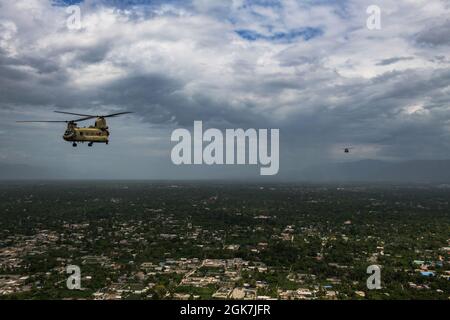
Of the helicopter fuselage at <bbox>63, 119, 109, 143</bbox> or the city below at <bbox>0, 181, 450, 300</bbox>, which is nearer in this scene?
the helicopter fuselage at <bbox>63, 119, 109, 143</bbox>

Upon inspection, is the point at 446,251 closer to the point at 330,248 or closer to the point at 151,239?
the point at 330,248

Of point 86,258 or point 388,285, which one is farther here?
point 86,258

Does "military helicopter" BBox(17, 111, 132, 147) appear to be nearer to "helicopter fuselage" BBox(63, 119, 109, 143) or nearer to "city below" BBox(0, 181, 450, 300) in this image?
"helicopter fuselage" BBox(63, 119, 109, 143)

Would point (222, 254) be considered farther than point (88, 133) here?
Yes

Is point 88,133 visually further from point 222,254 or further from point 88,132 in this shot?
point 222,254

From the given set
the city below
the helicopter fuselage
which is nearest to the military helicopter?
the helicopter fuselage

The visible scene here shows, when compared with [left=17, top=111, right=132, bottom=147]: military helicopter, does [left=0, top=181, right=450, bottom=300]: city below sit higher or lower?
lower

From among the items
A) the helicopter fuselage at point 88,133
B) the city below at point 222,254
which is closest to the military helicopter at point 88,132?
the helicopter fuselage at point 88,133

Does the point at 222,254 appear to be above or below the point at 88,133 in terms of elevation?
below

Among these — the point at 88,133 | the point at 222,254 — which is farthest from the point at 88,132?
the point at 222,254

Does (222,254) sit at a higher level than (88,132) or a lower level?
lower
